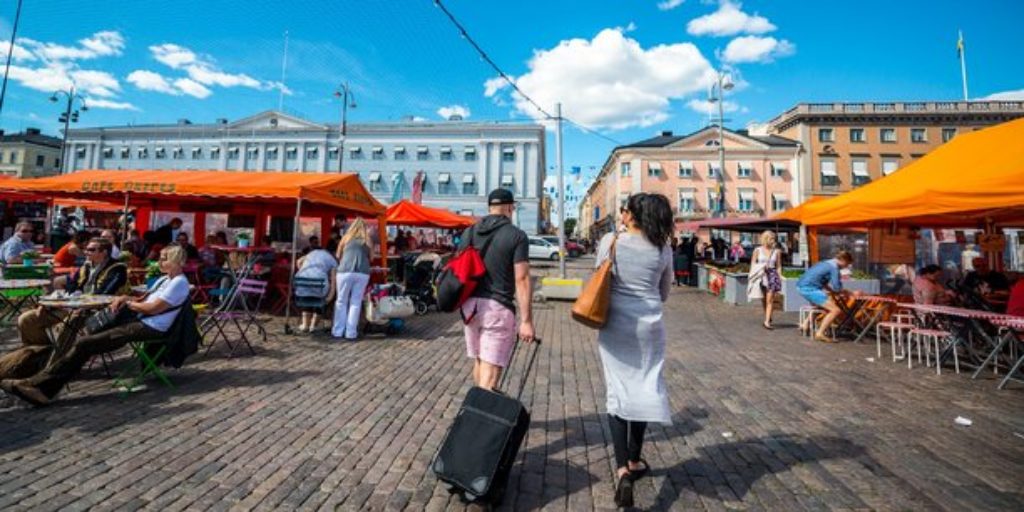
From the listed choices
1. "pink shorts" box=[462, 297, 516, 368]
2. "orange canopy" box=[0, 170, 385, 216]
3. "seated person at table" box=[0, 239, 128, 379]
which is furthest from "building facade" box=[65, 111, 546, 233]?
"pink shorts" box=[462, 297, 516, 368]

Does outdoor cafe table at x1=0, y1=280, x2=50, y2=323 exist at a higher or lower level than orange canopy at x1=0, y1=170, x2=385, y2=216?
lower

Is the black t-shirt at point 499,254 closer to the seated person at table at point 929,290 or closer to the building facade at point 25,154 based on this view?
the seated person at table at point 929,290

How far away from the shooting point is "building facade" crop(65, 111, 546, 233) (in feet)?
149

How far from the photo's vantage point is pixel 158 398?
3918 mm

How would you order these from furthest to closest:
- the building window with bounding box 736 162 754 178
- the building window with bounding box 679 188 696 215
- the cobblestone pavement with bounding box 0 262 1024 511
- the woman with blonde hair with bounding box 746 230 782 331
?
the building window with bounding box 679 188 696 215, the building window with bounding box 736 162 754 178, the woman with blonde hair with bounding box 746 230 782 331, the cobblestone pavement with bounding box 0 262 1024 511

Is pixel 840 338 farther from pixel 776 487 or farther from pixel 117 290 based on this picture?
pixel 117 290

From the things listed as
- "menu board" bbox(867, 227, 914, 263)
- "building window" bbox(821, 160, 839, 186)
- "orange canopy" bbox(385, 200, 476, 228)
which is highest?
"building window" bbox(821, 160, 839, 186)

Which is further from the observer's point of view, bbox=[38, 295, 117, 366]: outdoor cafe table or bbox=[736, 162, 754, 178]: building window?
bbox=[736, 162, 754, 178]: building window

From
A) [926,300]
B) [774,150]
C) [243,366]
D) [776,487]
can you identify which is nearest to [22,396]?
[243,366]

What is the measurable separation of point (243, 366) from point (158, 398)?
3.58ft

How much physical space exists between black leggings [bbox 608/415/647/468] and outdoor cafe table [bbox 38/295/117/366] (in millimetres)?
4478

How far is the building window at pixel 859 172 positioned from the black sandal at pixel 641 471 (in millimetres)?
55501

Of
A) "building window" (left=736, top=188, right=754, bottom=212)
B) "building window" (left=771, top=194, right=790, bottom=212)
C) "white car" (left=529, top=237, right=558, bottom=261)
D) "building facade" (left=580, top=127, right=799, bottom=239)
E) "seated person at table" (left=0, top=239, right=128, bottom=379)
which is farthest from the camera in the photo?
"building window" (left=736, top=188, right=754, bottom=212)

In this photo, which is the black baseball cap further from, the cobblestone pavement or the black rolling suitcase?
the cobblestone pavement
